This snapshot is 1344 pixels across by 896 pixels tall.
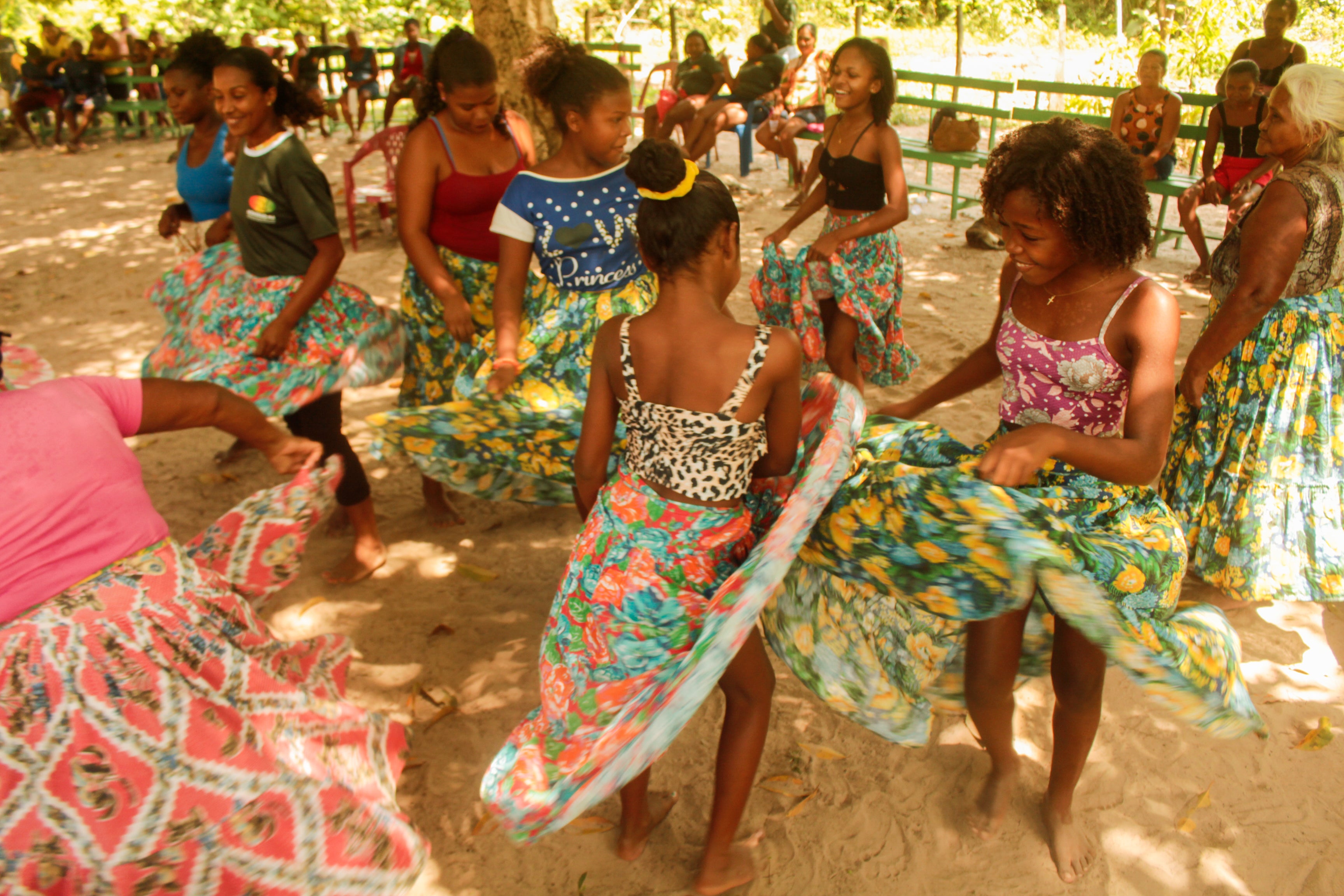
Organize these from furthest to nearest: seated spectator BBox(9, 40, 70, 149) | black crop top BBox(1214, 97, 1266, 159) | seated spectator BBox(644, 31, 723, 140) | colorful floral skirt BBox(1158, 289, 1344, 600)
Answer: seated spectator BBox(9, 40, 70, 149) < seated spectator BBox(644, 31, 723, 140) < black crop top BBox(1214, 97, 1266, 159) < colorful floral skirt BBox(1158, 289, 1344, 600)

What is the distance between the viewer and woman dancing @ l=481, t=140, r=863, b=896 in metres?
2.00

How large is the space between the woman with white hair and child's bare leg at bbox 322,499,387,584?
10.6ft

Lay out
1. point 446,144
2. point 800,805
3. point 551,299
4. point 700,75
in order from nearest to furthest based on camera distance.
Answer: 1. point 800,805
2. point 551,299
3. point 446,144
4. point 700,75

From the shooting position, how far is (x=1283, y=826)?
2.64m

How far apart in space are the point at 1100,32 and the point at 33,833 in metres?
25.5

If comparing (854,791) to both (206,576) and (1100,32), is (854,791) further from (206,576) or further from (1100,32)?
(1100,32)

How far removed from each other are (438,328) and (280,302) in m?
0.62

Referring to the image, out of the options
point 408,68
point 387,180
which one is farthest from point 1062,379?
point 408,68

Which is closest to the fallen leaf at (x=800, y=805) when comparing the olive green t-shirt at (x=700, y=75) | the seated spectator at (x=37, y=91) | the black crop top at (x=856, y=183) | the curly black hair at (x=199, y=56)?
the black crop top at (x=856, y=183)

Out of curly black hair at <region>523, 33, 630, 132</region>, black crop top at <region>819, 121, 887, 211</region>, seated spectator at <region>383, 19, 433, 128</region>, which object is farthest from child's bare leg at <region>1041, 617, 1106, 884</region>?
seated spectator at <region>383, 19, 433, 128</region>

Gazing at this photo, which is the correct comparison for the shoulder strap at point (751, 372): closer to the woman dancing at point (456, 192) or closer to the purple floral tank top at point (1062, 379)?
the purple floral tank top at point (1062, 379)

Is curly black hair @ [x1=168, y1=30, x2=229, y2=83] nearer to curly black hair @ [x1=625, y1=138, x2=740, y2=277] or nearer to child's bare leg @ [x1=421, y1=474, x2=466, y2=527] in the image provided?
child's bare leg @ [x1=421, y1=474, x2=466, y2=527]

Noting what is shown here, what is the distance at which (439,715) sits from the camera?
10.4ft

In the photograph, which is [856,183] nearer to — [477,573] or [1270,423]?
[1270,423]
